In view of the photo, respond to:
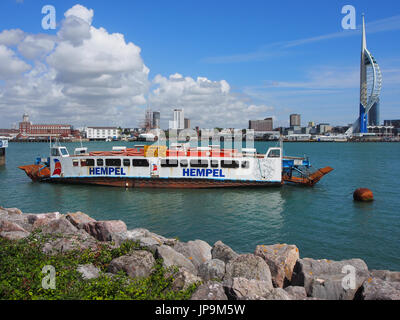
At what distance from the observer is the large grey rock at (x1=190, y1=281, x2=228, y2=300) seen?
773 cm

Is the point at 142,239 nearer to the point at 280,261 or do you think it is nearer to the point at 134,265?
the point at 134,265

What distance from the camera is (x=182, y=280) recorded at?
8.76 m

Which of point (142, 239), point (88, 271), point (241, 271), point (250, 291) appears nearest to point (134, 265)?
point (88, 271)

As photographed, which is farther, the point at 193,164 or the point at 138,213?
the point at 193,164

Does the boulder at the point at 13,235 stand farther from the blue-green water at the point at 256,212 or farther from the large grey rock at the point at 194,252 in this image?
the blue-green water at the point at 256,212

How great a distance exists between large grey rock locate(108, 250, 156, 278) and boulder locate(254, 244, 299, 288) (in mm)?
4232

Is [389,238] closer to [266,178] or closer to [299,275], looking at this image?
[299,275]

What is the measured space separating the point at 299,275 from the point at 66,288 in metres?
7.54

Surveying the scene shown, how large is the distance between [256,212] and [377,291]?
16492 millimetres

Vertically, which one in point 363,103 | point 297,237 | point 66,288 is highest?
point 363,103

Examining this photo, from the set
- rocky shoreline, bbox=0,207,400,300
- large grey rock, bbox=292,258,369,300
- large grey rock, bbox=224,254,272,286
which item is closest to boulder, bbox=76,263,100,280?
rocky shoreline, bbox=0,207,400,300

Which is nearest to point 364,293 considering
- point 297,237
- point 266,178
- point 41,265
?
point 41,265

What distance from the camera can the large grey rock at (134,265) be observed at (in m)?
9.20

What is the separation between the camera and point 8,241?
431 inches
